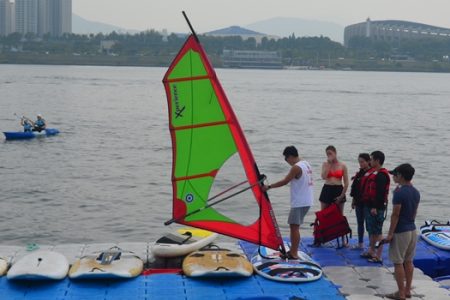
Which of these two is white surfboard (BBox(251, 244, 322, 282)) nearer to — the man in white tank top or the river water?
the man in white tank top

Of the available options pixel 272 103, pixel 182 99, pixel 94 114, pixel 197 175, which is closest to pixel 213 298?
pixel 197 175

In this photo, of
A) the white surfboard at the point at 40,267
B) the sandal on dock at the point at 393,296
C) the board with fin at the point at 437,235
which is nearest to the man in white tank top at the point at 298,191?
the sandal on dock at the point at 393,296

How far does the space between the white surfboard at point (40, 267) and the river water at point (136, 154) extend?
8.18ft

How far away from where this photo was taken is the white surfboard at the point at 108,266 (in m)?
10.5

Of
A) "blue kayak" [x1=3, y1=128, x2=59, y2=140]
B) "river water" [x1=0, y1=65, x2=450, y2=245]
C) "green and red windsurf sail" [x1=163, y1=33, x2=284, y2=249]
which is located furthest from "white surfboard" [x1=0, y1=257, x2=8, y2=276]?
"blue kayak" [x1=3, y1=128, x2=59, y2=140]

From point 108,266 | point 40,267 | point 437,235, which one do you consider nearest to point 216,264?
point 108,266

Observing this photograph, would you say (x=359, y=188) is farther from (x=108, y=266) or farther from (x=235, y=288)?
(x=108, y=266)

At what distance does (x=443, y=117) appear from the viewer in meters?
69.7

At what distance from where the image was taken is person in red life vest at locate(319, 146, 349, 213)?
41.2ft

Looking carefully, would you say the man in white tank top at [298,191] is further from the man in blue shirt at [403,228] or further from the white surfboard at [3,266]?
the white surfboard at [3,266]

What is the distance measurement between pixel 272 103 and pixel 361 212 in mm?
70894

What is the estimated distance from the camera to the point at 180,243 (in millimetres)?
12086

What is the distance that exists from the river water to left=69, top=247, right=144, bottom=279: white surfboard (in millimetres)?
1599

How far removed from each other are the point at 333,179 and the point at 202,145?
2.80 meters
